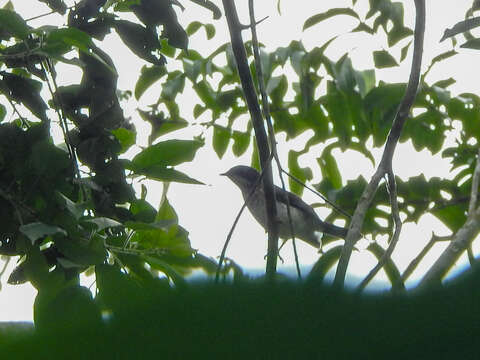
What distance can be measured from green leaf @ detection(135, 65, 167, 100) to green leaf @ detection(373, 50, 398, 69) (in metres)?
1.10

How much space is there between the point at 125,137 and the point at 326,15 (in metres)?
1.03

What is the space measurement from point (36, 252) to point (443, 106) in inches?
82.4

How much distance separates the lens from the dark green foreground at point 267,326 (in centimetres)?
37

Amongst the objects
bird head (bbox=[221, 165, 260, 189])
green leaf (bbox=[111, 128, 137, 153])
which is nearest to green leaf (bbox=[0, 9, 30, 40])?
green leaf (bbox=[111, 128, 137, 153])

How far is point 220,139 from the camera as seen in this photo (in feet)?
12.1

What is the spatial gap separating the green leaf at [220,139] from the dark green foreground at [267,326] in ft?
10.7

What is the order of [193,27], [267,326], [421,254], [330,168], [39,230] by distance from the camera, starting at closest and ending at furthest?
[267,326] < [421,254] < [39,230] < [330,168] < [193,27]

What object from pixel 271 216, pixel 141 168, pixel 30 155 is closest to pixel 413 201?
pixel 271 216

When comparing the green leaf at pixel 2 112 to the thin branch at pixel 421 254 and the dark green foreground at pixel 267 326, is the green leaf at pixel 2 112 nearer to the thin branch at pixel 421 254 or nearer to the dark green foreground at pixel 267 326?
the thin branch at pixel 421 254

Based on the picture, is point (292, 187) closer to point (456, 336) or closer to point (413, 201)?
point (413, 201)

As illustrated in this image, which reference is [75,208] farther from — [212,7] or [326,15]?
[326,15]

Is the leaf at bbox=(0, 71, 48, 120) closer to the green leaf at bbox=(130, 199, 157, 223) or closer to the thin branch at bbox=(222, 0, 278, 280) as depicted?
the green leaf at bbox=(130, 199, 157, 223)

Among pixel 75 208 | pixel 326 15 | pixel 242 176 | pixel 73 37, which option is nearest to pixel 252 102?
pixel 73 37

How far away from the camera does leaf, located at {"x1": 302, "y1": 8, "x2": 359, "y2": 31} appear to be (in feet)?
9.65
